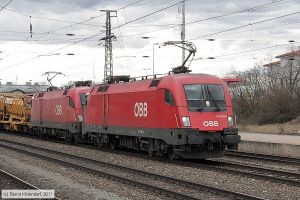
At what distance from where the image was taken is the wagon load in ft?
127

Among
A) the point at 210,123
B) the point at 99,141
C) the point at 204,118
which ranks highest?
the point at 204,118

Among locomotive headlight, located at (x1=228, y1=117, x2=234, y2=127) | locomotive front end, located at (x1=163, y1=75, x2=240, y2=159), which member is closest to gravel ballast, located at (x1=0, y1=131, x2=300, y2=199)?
locomotive front end, located at (x1=163, y1=75, x2=240, y2=159)

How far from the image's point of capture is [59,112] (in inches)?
1216

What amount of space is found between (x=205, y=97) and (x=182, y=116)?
1.28 meters

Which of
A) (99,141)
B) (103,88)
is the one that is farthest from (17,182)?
(99,141)

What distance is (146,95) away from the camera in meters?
19.2

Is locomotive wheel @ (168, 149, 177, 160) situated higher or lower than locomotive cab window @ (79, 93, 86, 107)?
lower

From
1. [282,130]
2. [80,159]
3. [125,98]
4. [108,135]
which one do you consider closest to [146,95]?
[125,98]

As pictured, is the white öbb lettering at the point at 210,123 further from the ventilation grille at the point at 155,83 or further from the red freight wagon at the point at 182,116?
the ventilation grille at the point at 155,83

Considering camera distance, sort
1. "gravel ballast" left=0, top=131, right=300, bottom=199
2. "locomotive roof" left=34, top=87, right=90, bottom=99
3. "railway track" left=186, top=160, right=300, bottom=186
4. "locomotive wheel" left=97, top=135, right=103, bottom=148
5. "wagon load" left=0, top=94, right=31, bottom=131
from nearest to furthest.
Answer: "gravel ballast" left=0, top=131, right=300, bottom=199 < "railway track" left=186, top=160, right=300, bottom=186 < "locomotive wheel" left=97, top=135, right=103, bottom=148 < "locomotive roof" left=34, top=87, right=90, bottom=99 < "wagon load" left=0, top=94, right=31, bottom=131

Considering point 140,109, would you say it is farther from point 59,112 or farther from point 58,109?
point 58,109

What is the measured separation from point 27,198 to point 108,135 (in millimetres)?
13114

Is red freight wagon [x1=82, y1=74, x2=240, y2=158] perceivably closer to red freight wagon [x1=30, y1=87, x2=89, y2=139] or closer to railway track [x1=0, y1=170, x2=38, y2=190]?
railway track [x1=0, y1=170, x2=38, y2=190]

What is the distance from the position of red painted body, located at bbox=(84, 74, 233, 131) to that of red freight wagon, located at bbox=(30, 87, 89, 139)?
17.5ft
